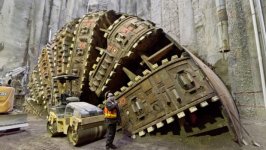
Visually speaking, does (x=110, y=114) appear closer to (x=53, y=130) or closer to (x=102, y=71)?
(x=53, y=130)

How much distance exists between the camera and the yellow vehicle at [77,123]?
4.76 m

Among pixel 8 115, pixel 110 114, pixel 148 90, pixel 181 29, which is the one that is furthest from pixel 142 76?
pixel 181 29

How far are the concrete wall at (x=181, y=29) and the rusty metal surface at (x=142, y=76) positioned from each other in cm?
245

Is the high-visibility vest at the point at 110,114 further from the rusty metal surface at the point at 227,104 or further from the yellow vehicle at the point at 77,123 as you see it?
the rusty metal surface at the point at 227,104

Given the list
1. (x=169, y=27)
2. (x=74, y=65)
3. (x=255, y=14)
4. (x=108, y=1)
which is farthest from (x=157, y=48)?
(x=108, y=1)

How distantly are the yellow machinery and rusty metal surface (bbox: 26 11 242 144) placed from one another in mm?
2108

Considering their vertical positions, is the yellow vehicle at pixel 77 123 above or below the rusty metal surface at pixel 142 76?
below

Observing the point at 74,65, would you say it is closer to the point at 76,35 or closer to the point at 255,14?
the point at 76,35

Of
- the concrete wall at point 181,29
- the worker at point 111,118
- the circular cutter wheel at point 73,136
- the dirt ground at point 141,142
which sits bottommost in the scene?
the dirt ground at point 141,142

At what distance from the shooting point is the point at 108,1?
16.8m

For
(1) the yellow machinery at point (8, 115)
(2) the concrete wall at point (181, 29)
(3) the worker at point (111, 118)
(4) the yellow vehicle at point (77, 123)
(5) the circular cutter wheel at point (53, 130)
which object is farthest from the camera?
(2) the concrete wall at point (181, 29)

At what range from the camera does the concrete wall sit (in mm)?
8586

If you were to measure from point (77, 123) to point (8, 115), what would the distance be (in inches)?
123

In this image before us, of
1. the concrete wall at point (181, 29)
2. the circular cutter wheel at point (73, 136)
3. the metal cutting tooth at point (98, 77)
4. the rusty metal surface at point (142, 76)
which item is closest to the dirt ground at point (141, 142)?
the circular cutter wheel at point (73, 136)
